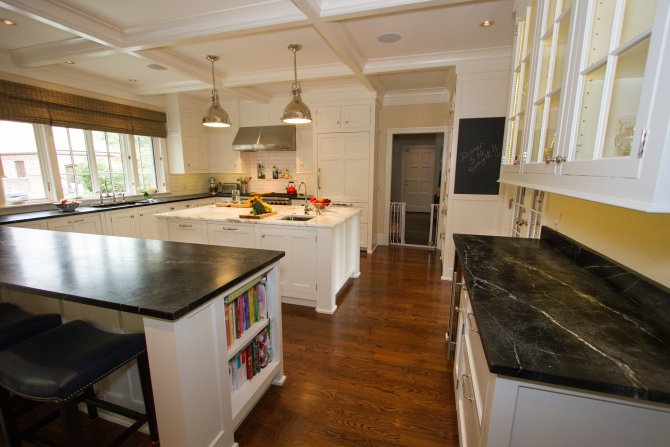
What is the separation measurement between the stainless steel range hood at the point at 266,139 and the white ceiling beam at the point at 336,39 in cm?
170

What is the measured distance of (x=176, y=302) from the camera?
43.9 inches

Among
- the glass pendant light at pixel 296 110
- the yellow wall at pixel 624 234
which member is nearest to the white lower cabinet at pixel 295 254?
the glass pendant light at pixel 296 110

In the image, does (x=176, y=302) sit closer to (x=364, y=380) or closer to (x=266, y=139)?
(x=364, y=380)

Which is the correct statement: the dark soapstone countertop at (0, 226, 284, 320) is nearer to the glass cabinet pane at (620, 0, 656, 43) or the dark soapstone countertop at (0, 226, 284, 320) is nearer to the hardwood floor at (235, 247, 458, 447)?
the hardwood floor at (235, 247, 458, 447)

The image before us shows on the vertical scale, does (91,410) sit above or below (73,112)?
below

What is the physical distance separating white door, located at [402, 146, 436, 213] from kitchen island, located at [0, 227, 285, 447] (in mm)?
7621

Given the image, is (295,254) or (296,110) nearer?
(295,254)

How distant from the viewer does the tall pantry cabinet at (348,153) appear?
4.79 m

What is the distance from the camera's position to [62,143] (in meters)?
4.10

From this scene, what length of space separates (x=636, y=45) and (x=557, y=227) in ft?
4.56

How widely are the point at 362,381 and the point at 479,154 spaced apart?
2.87m

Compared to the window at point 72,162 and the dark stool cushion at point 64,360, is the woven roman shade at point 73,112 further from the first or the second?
the dark stool cushion at point 64,360

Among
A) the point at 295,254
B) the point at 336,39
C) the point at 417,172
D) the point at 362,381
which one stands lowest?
the point at 362,381

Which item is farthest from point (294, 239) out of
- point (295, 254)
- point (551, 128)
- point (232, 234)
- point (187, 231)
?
point (551, 128)
